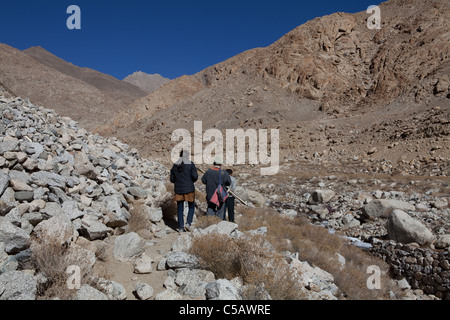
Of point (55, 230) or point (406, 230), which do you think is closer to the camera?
point (55, 230)

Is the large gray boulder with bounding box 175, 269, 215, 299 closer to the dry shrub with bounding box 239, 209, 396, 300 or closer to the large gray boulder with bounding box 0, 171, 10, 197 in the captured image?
Result: the dry shrub with bounding box 239, 209, 396, 300

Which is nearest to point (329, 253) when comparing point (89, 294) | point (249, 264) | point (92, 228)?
point (249, 264)

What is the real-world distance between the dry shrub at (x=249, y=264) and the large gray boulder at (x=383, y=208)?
6.16 m

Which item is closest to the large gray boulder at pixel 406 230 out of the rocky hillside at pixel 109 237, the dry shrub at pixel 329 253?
the rocky hillside at pixel 109 237

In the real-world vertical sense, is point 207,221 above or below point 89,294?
above

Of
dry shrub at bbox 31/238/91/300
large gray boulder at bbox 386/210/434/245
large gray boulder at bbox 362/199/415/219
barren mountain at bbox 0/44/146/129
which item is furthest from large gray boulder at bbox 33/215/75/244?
barren mountain at bbox 0/44/146/129

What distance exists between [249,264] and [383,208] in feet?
23.4

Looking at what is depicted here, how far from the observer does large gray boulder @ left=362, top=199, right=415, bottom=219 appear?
8.98 m

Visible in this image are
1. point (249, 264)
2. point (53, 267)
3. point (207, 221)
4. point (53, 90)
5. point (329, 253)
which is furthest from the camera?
point (53, 90)

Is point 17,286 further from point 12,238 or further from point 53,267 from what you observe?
point 12,238

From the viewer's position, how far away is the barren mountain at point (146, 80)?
506ft

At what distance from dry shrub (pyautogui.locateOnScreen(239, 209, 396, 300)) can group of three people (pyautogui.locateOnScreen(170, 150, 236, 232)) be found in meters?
0.87

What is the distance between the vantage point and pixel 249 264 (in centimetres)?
357

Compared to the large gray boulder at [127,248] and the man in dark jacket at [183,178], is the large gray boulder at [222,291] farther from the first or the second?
the man in dark jacket at [183,178]
